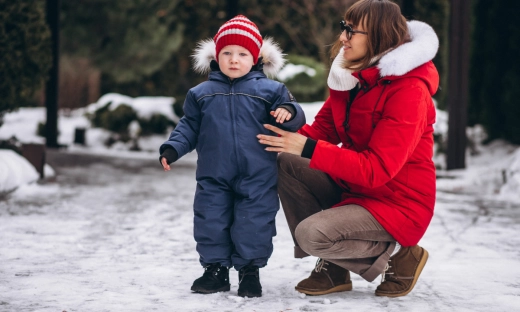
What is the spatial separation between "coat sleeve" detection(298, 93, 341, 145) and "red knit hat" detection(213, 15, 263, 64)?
0.46 m

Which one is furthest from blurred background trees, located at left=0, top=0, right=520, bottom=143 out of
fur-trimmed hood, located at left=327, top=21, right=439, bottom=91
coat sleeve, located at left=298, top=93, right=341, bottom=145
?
fur-trimmed hood, located at left=327, top=21, right=439, bottom=91

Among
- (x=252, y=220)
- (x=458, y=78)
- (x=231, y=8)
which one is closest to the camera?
(x=252, y=220)

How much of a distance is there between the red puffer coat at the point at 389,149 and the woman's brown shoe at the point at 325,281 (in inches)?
13.7

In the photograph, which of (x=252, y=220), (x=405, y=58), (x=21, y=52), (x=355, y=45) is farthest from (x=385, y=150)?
(x=21, y=52)

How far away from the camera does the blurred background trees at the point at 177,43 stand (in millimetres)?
6609

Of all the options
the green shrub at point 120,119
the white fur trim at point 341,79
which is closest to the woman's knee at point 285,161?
the white fur trim at point 341,79

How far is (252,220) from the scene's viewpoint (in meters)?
3.18

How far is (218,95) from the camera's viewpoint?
325 cm

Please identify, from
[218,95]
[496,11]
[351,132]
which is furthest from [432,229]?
[496,11]

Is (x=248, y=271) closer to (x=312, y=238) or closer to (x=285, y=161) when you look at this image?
(x=312, y=238)

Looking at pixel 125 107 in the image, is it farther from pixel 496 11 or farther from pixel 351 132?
pixel 351 132

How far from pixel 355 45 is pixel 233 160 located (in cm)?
77

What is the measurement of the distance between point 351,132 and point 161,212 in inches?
104

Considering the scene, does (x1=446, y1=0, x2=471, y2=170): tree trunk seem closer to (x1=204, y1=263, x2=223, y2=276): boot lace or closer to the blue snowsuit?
the blue snowsuit
